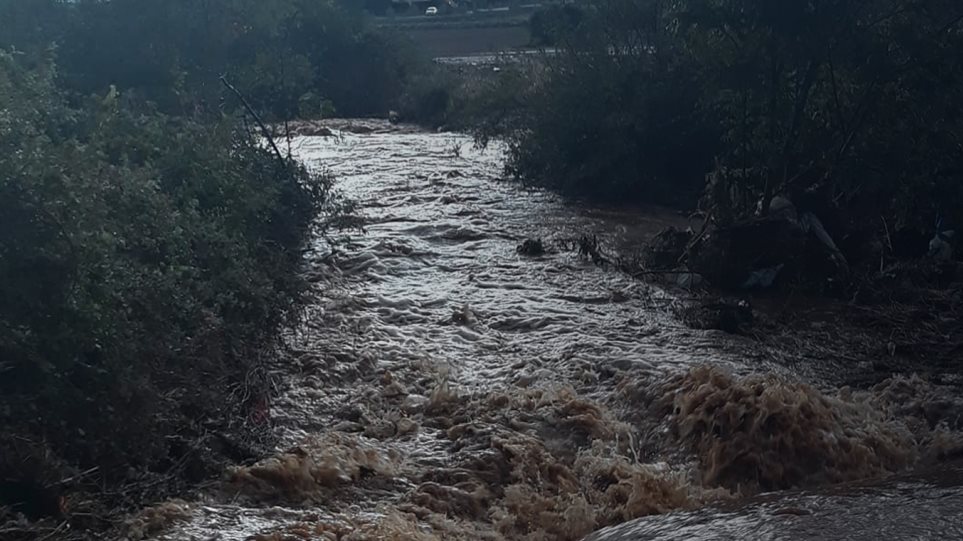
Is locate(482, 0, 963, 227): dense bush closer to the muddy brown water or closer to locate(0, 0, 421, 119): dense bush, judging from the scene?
the muddy brown water

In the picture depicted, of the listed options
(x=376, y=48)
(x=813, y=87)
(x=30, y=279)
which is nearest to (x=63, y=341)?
(x=30, y=279)

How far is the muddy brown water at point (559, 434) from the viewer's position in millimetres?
7555

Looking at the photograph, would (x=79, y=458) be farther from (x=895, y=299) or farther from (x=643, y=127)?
(x=643, y=127)

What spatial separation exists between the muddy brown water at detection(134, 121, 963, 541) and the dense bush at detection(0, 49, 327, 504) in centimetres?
62

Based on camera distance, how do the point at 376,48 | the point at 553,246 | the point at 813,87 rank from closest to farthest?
the point at 813,87
the point at 553,246
the point at 376,48

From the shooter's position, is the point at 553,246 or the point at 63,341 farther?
the point at 553,246

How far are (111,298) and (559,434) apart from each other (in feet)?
12.5

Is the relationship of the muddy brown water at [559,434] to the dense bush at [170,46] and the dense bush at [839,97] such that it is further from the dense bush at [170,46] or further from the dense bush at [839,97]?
the dense bush at [170,46]

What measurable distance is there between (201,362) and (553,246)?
25.9 ft

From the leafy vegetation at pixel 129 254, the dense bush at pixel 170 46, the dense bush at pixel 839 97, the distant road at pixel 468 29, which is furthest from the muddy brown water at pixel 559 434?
the distant road at pixel 468 29

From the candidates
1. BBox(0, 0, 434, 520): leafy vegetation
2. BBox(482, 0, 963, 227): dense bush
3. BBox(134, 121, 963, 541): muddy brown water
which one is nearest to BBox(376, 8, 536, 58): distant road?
BBox(0, 0, 434, 520): leafy vegetation

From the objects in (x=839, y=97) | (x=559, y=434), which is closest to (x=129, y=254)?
(x=559, y=434)

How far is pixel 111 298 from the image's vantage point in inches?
339

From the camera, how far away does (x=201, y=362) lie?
32.1ft
